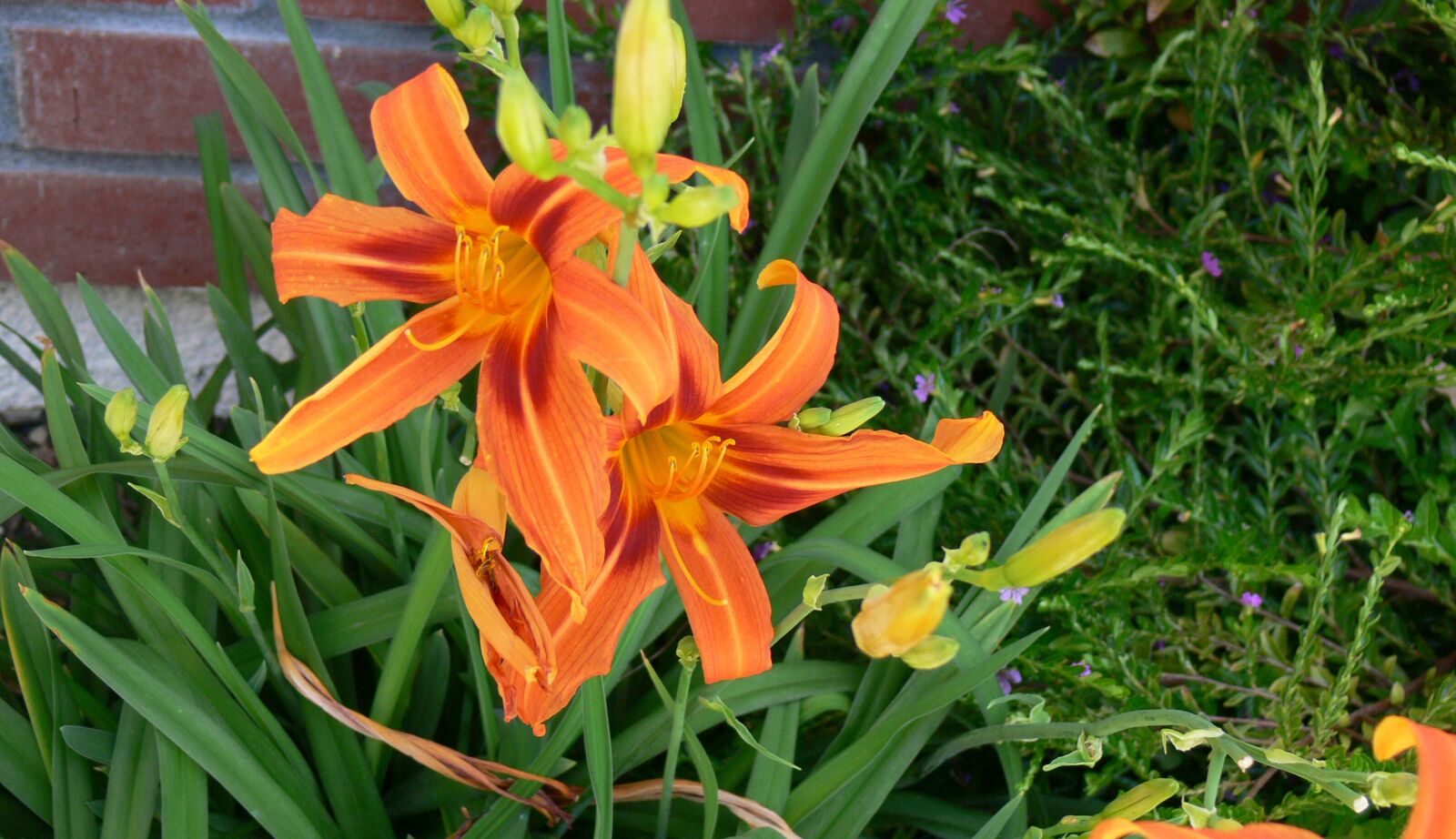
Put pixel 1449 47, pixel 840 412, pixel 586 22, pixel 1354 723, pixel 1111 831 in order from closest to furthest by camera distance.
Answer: pixel 1111 831, pixel 840 412, pixel 1354 723, pixel 1449 47, pixel 586 22

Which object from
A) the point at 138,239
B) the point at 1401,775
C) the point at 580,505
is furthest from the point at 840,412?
the point at 138,239

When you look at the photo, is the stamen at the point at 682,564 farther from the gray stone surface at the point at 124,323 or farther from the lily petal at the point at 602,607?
the gray stone surface at the point at 124,323

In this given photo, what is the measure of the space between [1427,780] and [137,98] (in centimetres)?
107

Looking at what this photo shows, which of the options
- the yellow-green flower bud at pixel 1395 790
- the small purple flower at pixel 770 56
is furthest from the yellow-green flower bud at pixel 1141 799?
the small purple flower at pixel 770 56

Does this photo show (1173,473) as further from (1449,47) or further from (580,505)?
(580,505)

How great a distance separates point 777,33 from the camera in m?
0.98

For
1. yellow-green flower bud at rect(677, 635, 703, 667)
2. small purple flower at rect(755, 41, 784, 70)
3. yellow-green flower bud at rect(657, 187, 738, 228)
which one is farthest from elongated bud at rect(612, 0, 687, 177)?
small purple flower at rect(755, 41, 784, 70)

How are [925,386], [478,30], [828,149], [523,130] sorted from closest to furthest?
[523,130] → [478,30] → [828,149] → [925,386]

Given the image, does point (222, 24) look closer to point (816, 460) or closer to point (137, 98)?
point (137, 98)

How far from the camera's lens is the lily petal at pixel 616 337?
336 mm

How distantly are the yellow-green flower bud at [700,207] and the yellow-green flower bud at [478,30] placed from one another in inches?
5.8

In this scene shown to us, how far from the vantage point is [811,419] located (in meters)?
0.46

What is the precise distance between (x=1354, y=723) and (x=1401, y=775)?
34 centimetres

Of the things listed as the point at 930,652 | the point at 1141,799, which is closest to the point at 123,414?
the point at 930,652
